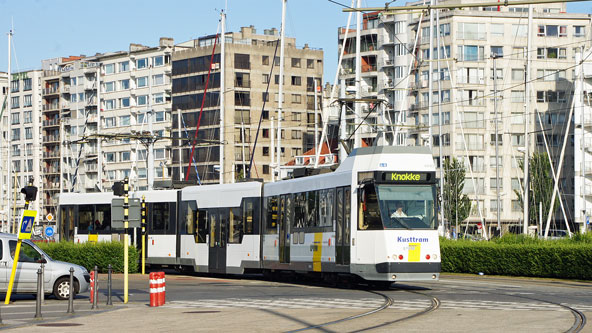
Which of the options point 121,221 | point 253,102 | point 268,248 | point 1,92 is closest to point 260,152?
point 253,102

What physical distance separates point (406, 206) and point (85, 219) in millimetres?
19948

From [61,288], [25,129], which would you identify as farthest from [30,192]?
[25,129]

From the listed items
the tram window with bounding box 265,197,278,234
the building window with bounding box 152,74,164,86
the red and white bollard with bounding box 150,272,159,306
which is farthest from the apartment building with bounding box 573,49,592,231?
the red and white bollard with bounding box 150,272,159,306

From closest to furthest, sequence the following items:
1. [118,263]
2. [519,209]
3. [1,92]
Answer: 1. [118,263]
2. [519,209]
3. [1,92]

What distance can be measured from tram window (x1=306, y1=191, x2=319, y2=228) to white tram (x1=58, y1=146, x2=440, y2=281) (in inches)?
1.1

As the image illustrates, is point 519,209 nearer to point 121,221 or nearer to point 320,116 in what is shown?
point 320,116

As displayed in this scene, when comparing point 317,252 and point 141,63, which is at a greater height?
point 141,63

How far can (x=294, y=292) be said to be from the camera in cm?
2883

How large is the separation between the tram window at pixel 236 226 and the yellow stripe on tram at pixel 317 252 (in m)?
5.59

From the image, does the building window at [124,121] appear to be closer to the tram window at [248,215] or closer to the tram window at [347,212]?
the tram window at [248,215]

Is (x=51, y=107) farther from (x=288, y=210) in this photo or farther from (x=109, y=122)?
(x=288, y=210)

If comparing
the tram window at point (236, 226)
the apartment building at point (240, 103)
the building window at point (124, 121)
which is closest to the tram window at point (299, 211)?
the tram window at point (236, 226)

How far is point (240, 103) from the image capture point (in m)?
122

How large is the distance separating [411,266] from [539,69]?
7994 centimetres
